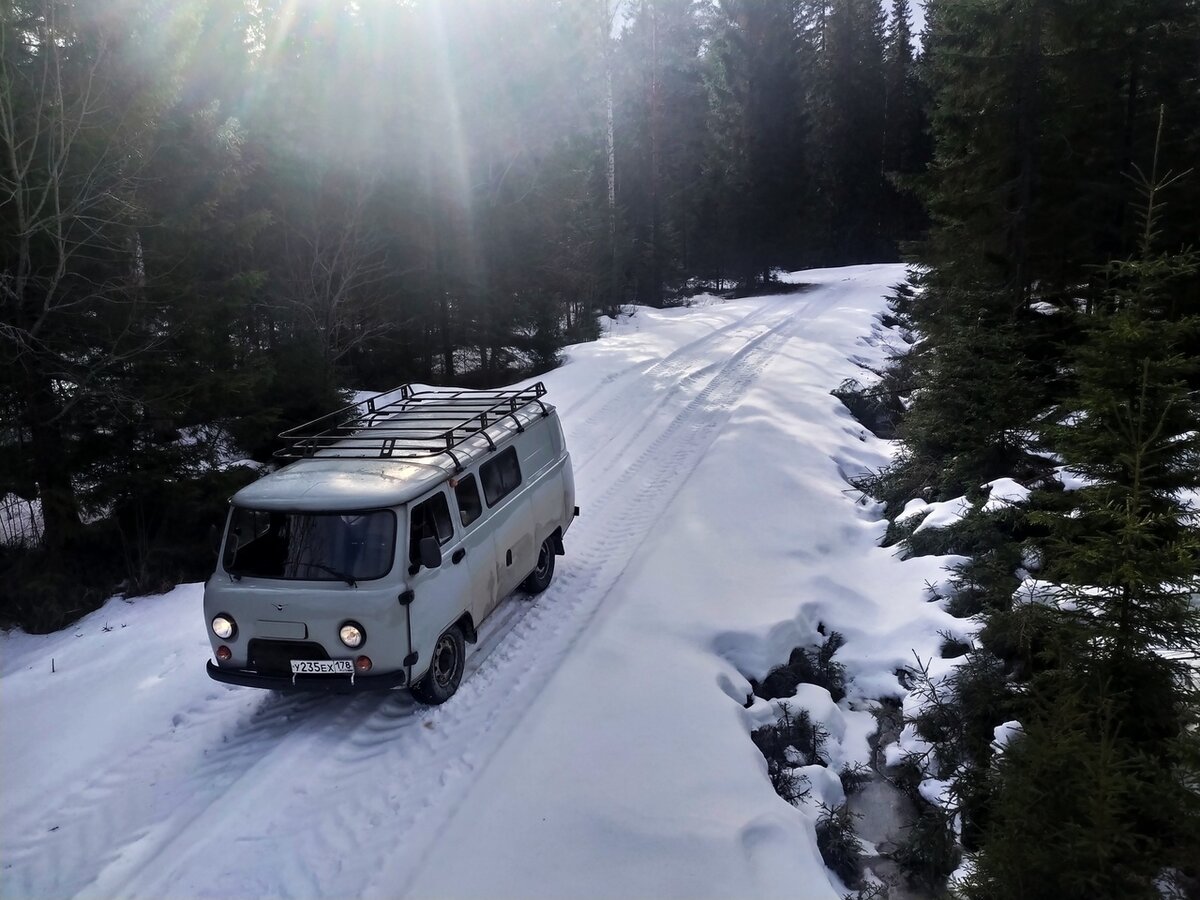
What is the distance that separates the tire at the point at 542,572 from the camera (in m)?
9.54

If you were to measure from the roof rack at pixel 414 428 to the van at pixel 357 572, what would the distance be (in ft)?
0.16

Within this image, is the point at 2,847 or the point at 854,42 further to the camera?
the point at 854,42

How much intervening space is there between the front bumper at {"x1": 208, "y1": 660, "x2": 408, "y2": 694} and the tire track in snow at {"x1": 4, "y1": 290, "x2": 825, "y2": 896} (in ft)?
1.65

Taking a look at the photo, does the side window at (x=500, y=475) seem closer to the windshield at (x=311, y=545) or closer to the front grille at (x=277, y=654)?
the windshield at (x=311, y=545)

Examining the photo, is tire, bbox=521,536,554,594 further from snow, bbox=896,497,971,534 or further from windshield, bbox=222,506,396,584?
snow, bbox=896,497,971,534

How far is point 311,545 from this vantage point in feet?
22.8

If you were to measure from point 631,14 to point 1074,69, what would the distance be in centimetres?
3198

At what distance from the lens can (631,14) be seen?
43.5 meters

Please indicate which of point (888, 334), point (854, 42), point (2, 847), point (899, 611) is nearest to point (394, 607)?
point (2, 847)

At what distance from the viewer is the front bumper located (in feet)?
21.8

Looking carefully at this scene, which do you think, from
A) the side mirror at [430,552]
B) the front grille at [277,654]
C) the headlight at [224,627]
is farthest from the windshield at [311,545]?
the front grille at [277,654]

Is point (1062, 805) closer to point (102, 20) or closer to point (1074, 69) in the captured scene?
point (102, 20)

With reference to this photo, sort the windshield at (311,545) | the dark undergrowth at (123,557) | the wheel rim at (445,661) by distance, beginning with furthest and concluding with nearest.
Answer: the dark undergrowth at (123,557) → the wheel rim at (445,661) → the windshield at (311,545)

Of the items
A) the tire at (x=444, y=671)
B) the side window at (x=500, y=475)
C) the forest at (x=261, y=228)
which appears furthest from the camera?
the forest at (x=261, y=228)
